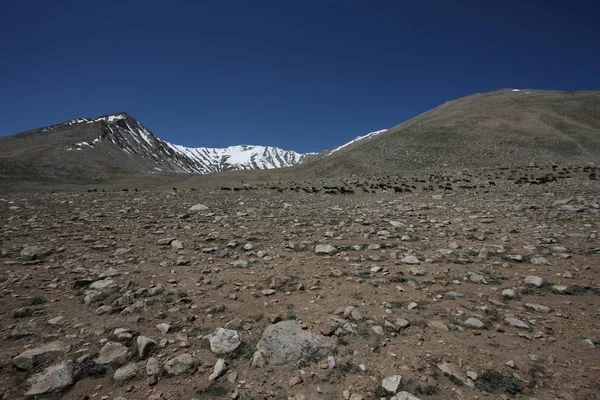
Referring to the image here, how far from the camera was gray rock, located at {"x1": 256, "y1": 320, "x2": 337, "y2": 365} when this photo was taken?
4586 millimetres

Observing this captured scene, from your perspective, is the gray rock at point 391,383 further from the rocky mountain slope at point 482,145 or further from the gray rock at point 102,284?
the rocky mountain slope at point 482,145

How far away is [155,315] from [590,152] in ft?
199

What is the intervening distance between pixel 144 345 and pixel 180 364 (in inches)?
30.7

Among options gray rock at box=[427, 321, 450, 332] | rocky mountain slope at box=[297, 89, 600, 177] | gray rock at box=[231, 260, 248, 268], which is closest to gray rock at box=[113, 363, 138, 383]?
gray rock at box=[231, 260, 248, 268]

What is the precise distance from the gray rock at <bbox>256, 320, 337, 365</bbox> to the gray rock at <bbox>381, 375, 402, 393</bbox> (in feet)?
3.14

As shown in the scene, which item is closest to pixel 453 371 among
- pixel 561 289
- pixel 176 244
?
pixel 561 289

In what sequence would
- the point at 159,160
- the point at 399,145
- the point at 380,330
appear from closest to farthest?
the point at 380,330 → the point at 399,145 → the point at 159,160

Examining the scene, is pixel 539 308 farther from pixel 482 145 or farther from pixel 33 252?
pixel 482 145

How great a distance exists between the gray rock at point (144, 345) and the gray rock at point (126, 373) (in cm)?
21

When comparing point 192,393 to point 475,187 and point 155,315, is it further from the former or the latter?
point 475,187

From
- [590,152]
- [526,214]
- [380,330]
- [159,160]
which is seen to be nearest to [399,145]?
[590,152]

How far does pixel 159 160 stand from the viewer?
593ft

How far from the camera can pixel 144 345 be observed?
468 cm

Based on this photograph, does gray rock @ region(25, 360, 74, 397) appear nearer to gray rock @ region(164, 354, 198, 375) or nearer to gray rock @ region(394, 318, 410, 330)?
gray rock @ region(164, 354, 198, 375)
